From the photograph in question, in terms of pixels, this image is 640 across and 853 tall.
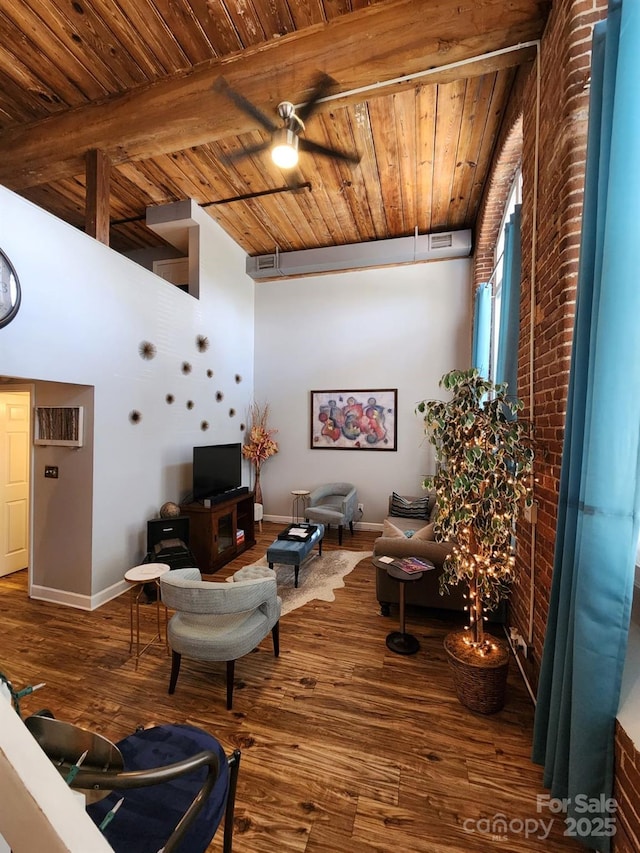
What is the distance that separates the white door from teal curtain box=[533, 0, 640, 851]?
15.9 feet

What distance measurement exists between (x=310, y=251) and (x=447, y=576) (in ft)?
16.4

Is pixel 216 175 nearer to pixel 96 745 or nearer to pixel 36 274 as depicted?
pixel 36 274

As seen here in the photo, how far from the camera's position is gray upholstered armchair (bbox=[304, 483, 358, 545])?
15.3ft

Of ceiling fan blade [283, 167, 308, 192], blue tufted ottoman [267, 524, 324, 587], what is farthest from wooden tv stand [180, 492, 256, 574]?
ceiling fan blade [283, 167, 308, 192]

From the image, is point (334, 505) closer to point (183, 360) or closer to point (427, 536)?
point (427, 536)

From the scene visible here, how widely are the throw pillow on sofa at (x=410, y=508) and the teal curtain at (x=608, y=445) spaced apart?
3227mm

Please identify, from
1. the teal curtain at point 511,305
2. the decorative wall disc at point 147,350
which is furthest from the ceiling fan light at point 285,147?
the decorative wall disc at point 147,350

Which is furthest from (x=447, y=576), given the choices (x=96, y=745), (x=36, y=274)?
(x=36, y=274)

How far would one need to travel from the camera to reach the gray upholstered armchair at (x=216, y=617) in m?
1.99

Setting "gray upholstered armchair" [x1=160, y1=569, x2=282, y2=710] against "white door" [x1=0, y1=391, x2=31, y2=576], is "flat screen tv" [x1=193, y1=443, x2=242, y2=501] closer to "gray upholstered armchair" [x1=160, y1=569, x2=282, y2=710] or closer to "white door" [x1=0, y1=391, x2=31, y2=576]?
"white door" [x1=0, y1=391, x2=31, y2=576]

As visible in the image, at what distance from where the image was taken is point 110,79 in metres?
2.87

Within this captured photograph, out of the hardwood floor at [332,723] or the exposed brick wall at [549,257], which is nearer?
the hardwood floor at [332,723]

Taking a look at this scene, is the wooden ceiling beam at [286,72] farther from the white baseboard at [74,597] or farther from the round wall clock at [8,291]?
the white baseboard at [74,597]

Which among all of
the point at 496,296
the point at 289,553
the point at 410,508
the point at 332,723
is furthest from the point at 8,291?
the point at 496,296
